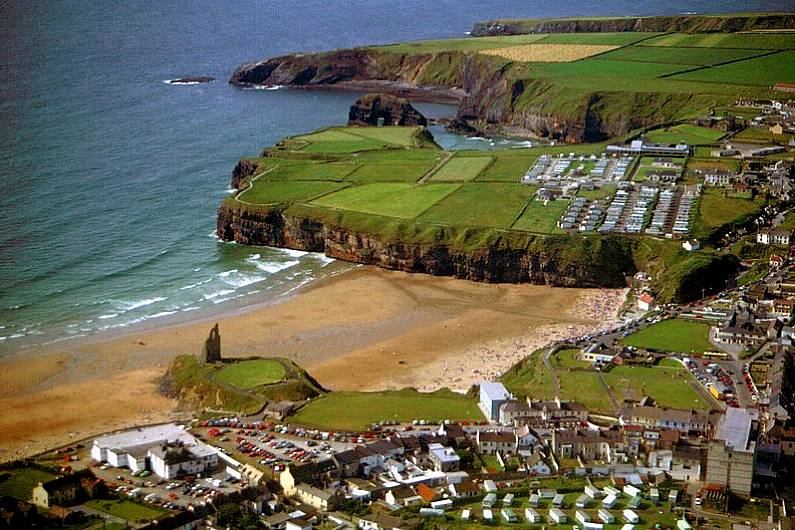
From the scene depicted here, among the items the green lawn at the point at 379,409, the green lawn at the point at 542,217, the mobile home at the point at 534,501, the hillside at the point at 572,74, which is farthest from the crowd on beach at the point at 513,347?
the hillside at the point at 572,74

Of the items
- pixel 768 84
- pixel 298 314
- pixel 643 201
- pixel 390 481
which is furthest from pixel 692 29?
pixel 390 481

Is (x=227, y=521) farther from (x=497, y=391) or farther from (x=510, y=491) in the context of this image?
(x=497, y=391)

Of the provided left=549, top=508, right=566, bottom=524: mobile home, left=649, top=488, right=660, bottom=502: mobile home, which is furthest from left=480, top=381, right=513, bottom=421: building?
left=549, top=508, right=566, bottom=524: mobile home

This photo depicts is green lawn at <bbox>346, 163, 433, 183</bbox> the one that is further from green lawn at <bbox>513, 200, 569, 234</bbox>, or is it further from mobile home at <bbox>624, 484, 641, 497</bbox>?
mobile home at <bbox>624, 484, 641, 497</bbox>

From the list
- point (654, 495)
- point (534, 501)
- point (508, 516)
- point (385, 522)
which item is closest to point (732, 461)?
point (654, 495)

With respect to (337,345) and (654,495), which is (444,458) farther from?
(337,345)

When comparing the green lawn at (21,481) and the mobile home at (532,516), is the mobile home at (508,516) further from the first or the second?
the green lawn at (21,481)
